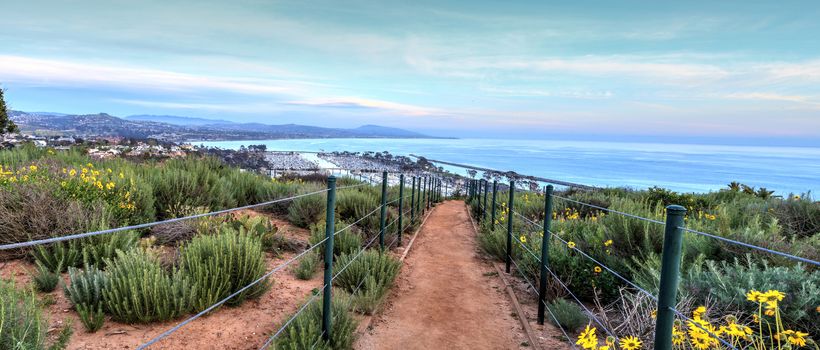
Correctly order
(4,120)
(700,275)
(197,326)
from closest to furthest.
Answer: (197,326)
(700,275)
(4,120)

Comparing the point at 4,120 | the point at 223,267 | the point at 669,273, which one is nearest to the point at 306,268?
the point at 223,267

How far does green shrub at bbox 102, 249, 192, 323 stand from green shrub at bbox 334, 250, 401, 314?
1702 mm

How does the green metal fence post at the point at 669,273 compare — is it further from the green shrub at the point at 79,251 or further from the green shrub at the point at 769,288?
the green shrub at the point at 79,251

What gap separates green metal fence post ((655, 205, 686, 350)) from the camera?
2002mm

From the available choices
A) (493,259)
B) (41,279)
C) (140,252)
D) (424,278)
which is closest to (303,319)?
(140,252)

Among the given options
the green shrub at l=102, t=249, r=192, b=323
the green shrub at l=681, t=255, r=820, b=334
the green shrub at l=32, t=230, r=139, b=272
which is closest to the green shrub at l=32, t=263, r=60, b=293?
the green shrub at l=32, t=230, r=139, b=272

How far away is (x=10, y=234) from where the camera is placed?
15.4ft

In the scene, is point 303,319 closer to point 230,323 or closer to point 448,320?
point 230,323

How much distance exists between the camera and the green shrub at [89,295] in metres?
3.44

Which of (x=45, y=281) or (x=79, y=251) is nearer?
(x=45, y=281)

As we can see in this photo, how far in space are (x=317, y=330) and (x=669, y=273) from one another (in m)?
2.67

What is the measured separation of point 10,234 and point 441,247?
22.0 ft

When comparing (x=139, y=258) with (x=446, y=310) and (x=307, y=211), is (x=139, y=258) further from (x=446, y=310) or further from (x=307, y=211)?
(x=307, y=211)

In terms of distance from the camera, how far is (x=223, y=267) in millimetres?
4344
